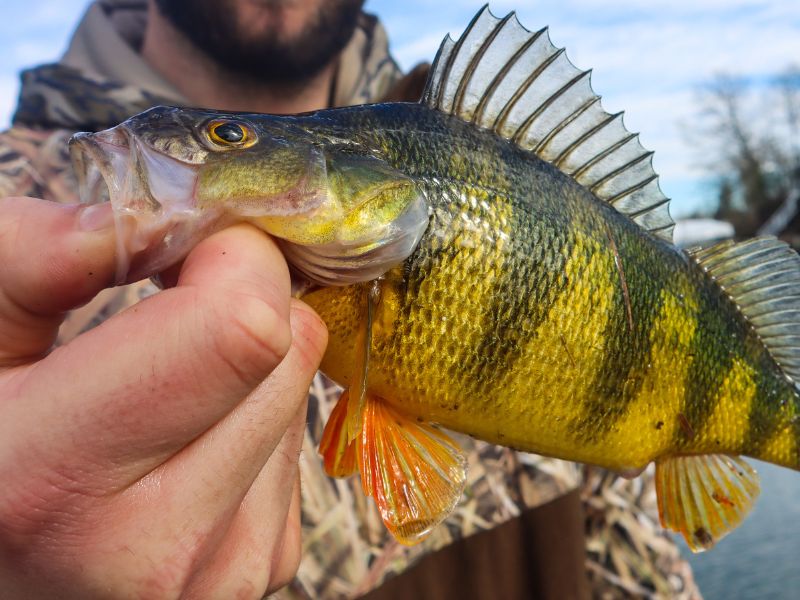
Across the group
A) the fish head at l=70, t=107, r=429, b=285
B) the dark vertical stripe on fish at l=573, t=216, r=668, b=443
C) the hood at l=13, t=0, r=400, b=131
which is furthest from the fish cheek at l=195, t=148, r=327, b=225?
the hood at l=13, t=0, r=400, b=131

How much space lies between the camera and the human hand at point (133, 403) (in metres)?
0.95

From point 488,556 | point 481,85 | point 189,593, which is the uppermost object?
point 481,85

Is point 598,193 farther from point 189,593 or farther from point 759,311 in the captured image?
point 189,593

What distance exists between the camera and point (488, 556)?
8.21 ft

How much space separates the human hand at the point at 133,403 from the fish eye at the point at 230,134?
0.17 metres

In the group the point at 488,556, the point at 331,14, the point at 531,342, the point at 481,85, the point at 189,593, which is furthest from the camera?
the point at 331,14

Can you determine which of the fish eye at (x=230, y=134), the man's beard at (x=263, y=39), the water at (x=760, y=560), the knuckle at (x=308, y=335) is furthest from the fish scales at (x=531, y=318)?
the water at (x=760, y=560)

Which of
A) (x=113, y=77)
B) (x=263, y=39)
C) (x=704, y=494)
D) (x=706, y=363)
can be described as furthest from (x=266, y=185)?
(x=113, y=77)

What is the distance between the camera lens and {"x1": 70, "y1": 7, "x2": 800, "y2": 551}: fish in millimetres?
1112

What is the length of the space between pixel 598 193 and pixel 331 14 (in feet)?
6.09

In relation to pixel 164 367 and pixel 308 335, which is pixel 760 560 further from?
pixel 164 367

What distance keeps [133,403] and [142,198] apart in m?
0.31

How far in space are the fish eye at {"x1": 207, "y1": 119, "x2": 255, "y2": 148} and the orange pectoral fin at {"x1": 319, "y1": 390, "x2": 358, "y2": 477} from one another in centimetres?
55

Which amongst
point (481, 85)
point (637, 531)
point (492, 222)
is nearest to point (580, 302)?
point (492, 222)
